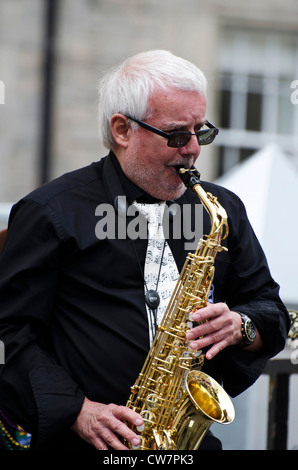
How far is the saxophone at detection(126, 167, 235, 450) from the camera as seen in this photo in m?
2.45

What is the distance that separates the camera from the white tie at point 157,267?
2.49 metres

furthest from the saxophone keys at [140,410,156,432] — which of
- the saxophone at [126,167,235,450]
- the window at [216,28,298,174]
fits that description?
the window at [216,28,298,174]

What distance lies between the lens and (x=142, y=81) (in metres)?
2.52

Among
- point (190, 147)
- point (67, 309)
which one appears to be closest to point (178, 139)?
point (190, 147)

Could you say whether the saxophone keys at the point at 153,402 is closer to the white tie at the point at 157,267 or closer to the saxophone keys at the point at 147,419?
the saxophone keys at the point at 147,419

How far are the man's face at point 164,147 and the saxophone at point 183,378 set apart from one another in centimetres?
6

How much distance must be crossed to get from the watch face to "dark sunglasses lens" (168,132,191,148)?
2.20ft

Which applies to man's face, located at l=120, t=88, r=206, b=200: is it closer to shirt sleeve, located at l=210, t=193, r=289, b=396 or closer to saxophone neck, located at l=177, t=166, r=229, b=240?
saxophone neck, located at l=177, t=166, r=229, b=240

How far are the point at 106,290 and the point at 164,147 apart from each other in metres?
0.54

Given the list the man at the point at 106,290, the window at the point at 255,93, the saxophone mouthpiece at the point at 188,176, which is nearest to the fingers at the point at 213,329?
the man at the point at 106,290

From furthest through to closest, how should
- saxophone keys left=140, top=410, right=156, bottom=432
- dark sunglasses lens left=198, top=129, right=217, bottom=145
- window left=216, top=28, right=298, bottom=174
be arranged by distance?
window left=216, top=28, right=298, bottom=174, dark sunglasses lens left=198, top=129, right=217, bottom=145, saxophone keys left=140, top=410, right=156, bottom=432

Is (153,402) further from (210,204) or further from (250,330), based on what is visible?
(210,204)

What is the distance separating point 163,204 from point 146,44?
568cm

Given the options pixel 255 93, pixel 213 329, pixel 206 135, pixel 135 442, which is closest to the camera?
pixel 135 442
